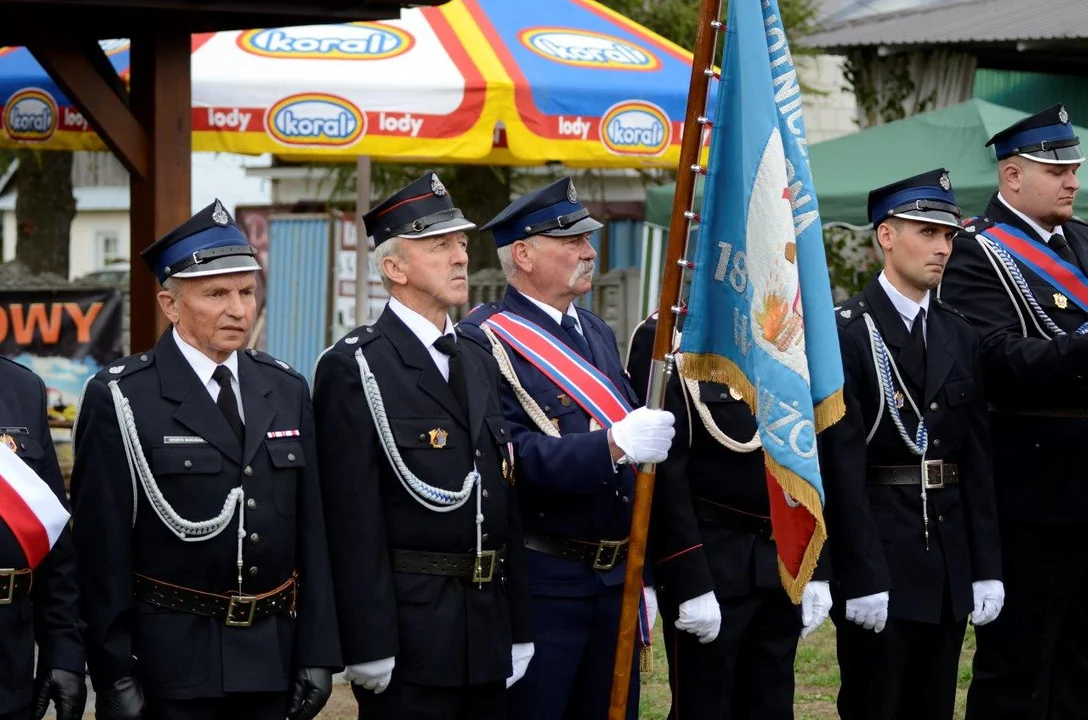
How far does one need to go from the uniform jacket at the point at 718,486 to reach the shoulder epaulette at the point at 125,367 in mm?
1579

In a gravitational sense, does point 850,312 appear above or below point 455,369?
above

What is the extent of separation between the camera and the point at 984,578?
5.36 metres

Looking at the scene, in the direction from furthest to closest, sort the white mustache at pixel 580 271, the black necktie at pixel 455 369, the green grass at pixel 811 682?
the green grass at pixel 811 682, the white mustache at pixel 580 271, the black necktie at pixel 455 369

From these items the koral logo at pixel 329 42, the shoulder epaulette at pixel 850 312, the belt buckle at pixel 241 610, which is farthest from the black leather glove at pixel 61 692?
the koral logo at pixel 329 42

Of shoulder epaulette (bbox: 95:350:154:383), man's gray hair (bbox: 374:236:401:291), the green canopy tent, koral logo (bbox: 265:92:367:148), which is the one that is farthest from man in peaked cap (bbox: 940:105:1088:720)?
the green canopy tent

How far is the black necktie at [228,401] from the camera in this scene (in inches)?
163

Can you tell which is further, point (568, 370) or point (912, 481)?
point (912, 481)

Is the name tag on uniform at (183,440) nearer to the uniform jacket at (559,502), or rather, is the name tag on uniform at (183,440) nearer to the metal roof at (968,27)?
the uniform jacket at (559,502)

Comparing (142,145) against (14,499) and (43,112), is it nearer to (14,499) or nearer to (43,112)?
(43,112)

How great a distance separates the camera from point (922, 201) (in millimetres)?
5324

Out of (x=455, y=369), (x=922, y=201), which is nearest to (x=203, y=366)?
(x=455, y=369)

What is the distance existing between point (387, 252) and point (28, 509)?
1204 millimetres

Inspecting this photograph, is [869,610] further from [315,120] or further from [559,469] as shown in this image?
[315,120]

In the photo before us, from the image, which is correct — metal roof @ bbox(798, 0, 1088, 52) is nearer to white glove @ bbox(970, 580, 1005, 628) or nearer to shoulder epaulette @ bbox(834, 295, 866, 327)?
shoulder epaulette @ bbox(834, 295, 866, 327)
